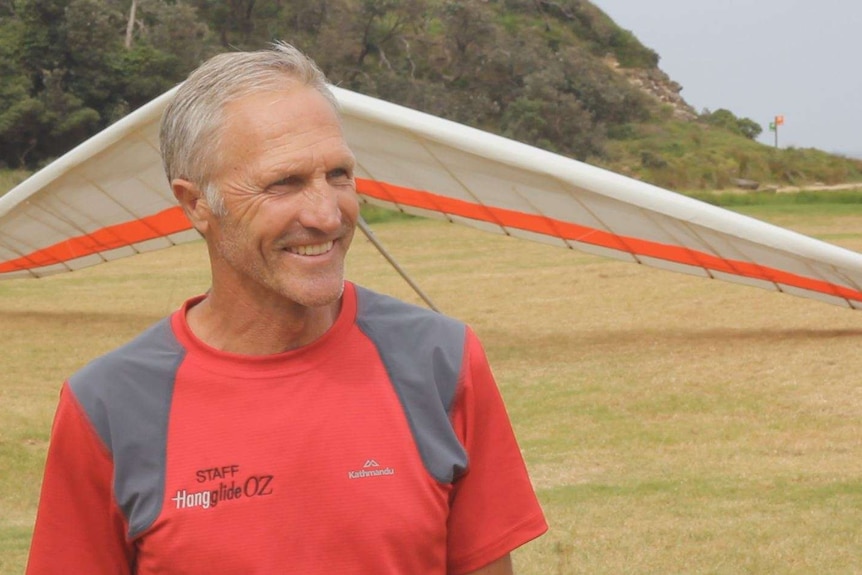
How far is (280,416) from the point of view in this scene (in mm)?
1515

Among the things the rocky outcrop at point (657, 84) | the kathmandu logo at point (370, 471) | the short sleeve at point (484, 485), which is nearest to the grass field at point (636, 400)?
the short sleeve at point (484, 485)

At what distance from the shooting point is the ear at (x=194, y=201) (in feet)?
5.35

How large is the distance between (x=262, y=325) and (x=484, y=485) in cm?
35

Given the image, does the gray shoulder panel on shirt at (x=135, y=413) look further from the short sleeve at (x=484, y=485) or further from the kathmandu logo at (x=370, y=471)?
the short sleeve at (x=484, y=485)

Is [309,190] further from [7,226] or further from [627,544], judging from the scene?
[7,226]

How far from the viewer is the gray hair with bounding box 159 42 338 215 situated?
5.11ft

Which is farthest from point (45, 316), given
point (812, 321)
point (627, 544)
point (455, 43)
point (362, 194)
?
point (455, 43)

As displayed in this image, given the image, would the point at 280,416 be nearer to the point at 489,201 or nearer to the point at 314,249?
the point at 314,249

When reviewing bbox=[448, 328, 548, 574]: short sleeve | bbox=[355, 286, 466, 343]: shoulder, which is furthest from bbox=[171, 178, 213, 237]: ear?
bbox=[448, 328, 548, 574]: short sleeve

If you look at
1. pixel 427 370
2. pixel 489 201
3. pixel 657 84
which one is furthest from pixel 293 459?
pixel 657 84

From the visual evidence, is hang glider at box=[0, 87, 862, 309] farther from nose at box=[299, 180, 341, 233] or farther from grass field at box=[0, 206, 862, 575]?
nose at box=[299, 180, 341, 233]

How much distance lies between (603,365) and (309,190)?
5.31 meters

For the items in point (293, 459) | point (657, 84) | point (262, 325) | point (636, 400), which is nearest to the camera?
point (293, 459)

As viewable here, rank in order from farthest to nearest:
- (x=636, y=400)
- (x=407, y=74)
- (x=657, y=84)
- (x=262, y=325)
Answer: (x=657, y=84), (x=407, y=74), (x=636, y=400), (x=262, y=325)
